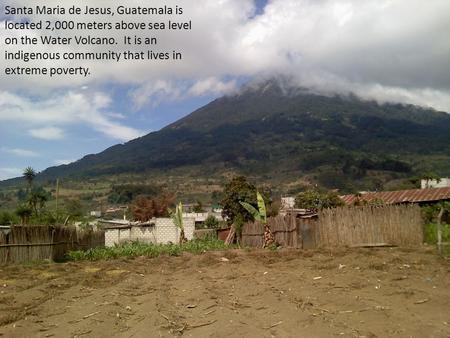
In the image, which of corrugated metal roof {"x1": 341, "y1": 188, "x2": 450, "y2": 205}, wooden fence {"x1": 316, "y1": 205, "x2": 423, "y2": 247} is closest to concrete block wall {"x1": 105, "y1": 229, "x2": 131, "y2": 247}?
corrugated metal roof {"x1": 341, "y1": 188, "x2": 450, "y2": 205}

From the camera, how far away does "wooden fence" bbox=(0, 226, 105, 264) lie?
1786 centimetres

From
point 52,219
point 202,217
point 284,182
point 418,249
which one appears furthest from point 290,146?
point 418,249

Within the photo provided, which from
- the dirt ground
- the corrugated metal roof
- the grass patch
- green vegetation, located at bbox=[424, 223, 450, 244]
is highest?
the corrugated metal roof

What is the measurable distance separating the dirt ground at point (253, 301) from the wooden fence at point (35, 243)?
4152 mm

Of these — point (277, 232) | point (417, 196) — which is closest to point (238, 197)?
point (417, 196)

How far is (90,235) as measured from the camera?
2703 cm

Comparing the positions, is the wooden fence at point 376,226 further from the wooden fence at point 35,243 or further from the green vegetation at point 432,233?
the wooden fence at point 35,243

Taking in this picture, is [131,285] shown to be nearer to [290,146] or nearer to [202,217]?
[202,217]

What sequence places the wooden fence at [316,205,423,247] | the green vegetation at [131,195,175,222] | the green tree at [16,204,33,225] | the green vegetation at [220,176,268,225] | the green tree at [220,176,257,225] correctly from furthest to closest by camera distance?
the green vegetation at [131,195,175,222], the green tree at [220,176,257,225], the green vegetation at [220,176,268,225], the green tree at [16,204,33,225], the wooden fence at [316,205,423,247]

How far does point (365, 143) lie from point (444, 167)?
4973 cm

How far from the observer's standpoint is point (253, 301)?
8.52 m

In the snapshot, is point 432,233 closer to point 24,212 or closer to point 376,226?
point 376,226

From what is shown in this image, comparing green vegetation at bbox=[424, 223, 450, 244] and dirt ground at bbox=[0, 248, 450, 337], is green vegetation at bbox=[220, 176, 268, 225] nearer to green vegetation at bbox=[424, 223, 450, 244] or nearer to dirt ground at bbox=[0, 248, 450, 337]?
green vegetation at bbox=[424, 223, 450, 244]

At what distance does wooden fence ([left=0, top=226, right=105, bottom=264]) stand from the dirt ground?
4152 millimetres
